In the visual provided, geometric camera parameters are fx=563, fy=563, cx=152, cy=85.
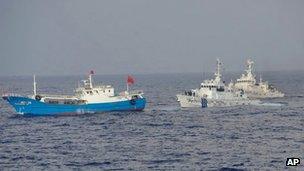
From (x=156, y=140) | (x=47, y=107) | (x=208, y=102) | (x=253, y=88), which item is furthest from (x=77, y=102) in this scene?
(x=253, y=88)

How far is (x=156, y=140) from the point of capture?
74.6m

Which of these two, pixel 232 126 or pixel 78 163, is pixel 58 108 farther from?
pixel 78 163

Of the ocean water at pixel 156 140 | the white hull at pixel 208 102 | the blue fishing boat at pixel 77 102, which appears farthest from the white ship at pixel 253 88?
the blue fishing boat at pixel 77 102

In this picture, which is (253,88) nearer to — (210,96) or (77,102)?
(210,96)

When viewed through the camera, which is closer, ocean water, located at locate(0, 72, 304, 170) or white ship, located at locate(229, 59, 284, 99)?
ocean water, located at locate(0, 72, 304, 170)

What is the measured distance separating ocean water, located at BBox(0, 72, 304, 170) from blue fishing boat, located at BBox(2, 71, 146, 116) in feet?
5.47

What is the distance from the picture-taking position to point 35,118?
105 m

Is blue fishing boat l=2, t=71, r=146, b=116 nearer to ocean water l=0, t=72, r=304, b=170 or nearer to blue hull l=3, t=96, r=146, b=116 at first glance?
blue hull l=3, t=96, r=146, b=116

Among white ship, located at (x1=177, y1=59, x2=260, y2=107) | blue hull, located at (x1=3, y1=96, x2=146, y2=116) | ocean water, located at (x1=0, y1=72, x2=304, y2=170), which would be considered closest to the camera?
ocean water, located at (x1=0, y1=72, x2=304, y2=170)

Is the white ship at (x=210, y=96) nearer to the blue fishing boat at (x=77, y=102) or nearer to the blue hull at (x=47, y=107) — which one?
the blue fishing boat at (x=77, y=102)

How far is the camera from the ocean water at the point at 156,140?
2304 inches

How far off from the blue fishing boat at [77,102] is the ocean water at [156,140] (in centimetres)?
167

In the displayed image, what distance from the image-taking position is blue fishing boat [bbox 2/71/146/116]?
350ft

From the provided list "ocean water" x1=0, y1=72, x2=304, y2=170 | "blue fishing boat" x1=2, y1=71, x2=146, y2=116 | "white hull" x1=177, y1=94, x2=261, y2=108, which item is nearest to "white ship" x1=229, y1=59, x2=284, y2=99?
"white hull" x1=177, y1=94, x2=261, y2=108
